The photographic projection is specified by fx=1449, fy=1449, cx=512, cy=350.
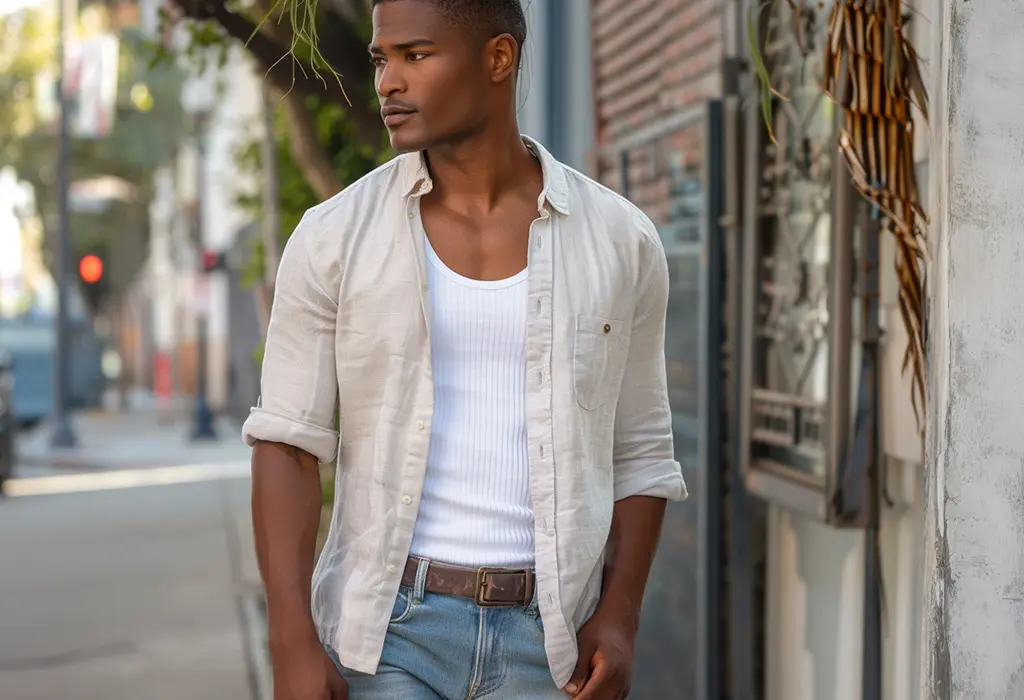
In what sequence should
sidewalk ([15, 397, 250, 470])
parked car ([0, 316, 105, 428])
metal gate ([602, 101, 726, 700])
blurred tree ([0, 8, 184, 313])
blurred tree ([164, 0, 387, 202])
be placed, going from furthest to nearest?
blurred tree ([0, 8, 184, 313]) < parked car ([0, 316, 105, 428]) < sidewalk ([15, 397, 250, 470]) < blurred tree ([164, 0, 387, 202]) < metal gate ([602, 101, 726, 700])

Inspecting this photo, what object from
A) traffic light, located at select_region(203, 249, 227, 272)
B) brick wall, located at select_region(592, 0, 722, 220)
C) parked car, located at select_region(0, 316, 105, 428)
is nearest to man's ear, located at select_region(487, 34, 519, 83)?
Result: brick wall, located at select_region(592, 0, 722, 220)

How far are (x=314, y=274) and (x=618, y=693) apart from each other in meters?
0.79

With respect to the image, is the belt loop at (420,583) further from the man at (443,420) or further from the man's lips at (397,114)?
the man's lips at (397,114)

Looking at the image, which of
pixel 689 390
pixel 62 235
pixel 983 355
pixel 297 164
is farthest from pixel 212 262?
pixel 983 355

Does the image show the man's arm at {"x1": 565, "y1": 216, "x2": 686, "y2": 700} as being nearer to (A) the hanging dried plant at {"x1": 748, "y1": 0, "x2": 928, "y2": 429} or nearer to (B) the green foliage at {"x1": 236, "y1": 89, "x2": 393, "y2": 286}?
(A) the hanging dried plant at {"x1": 748, "y1": 0, "x2": 928, "y2": 429}

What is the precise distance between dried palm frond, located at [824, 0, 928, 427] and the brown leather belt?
84 cm

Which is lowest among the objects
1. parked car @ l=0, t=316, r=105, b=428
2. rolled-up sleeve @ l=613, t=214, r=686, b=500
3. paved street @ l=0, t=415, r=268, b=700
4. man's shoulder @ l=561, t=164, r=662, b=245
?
paved street @ l=0, t=415, r=268, b=700

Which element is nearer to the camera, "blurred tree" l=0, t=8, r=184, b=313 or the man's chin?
the man's chin

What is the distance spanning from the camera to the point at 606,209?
92.3 inches

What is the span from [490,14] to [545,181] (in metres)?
0.28

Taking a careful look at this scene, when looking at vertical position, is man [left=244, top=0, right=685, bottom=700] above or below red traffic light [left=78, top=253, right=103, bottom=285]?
below

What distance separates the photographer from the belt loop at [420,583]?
2129 millimetres

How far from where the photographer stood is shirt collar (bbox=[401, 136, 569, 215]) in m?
2.24

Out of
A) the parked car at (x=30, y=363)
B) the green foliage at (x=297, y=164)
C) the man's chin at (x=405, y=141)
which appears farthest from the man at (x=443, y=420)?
the parked car at (x=30, y=363)
